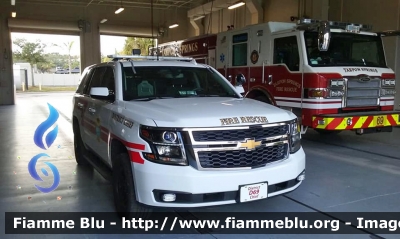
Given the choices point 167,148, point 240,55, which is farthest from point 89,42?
point 167,148

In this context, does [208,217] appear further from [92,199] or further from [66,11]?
[66,11]

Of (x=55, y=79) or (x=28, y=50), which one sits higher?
(x=28, y=50)

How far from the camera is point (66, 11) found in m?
20.5

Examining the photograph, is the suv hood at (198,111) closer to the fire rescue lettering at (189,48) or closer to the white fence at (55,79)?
the fire rescue lettering at (189,48)

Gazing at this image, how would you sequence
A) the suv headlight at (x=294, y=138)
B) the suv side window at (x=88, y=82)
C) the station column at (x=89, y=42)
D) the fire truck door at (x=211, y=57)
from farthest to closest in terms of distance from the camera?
the station column at (x=89, y=42), the fire truck door at (x=211, y=57), the suv side window at (x=88, y=82), the suv headlight at (x=294, y=138)

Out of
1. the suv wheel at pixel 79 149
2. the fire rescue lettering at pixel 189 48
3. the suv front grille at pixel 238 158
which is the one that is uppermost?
the fire rescue lettering at pixel 189 48

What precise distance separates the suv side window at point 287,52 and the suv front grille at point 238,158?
4242 mm

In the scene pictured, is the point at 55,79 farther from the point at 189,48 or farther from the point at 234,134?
the point at 234,134

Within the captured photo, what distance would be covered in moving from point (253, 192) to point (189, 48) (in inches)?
352

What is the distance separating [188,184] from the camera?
3232 mm

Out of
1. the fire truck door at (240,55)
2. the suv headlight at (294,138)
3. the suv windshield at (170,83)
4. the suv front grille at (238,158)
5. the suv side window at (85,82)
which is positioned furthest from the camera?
the fire truck door at (240,55)

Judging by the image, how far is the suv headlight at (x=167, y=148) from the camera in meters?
3.31
